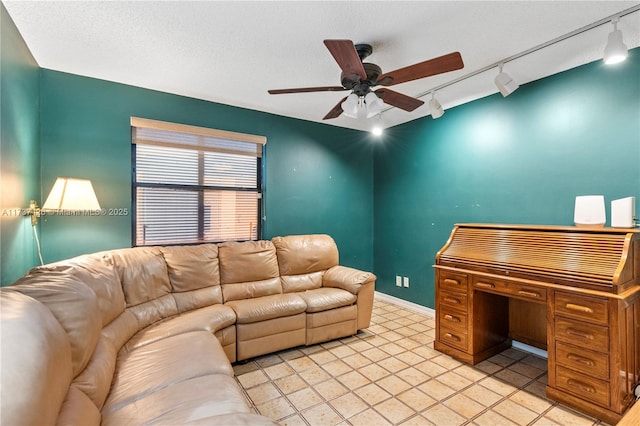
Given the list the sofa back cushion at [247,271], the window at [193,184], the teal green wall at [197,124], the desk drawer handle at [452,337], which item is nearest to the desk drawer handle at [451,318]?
the desk drawer handle at [452,337]

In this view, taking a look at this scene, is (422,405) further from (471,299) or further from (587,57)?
(587,57)

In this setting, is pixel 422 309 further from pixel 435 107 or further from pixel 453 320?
pixel 435 107

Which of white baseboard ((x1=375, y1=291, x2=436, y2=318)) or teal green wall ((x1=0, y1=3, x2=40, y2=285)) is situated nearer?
teal green wall ((x1=0, y1=3, x2=40, y2=285))

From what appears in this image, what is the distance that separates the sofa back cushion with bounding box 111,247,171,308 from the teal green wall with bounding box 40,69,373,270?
1.89ft

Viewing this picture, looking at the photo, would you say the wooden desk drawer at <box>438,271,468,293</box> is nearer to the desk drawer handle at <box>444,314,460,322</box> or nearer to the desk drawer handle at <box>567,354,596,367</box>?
the desk drawer handle at <box>444,314,460,322</box>

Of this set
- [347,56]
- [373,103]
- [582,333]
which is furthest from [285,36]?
[582,333]

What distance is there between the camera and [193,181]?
331cm

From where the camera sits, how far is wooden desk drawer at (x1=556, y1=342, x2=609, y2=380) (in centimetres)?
184

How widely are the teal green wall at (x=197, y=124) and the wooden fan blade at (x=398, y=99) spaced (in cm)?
181

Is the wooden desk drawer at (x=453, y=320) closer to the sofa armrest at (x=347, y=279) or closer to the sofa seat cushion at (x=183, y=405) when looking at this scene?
the sofa armrest at (x=347, y=279)

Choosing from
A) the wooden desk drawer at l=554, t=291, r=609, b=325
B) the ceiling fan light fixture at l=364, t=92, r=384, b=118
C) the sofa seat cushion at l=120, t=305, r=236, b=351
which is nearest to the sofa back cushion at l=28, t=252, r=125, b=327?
the sofa seat cushion at l=120, t=305, r=236, b=351

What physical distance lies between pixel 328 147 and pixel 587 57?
2838 millimetres

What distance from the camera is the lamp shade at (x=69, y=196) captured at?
2113 mm

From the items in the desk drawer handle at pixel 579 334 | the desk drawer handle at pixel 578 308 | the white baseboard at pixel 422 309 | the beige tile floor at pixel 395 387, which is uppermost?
the desk drawer handle at pixel 578 308
